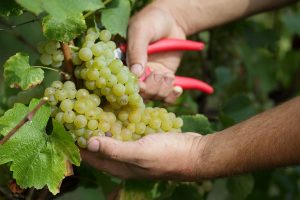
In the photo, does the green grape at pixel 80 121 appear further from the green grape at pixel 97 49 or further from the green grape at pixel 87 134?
the green grape at pixel 97 49

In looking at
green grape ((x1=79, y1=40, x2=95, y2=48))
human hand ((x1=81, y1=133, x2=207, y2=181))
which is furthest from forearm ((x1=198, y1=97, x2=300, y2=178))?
green grape ((x1=79, y1=40, x2=95, y2=48))

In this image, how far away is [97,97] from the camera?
1.37 metres

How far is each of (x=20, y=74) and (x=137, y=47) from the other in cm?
34

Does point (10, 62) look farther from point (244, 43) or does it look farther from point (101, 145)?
point (244, 43)

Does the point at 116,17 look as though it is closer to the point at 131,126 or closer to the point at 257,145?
the point at 131,126

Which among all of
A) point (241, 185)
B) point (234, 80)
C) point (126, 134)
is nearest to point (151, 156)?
point (126, 134)

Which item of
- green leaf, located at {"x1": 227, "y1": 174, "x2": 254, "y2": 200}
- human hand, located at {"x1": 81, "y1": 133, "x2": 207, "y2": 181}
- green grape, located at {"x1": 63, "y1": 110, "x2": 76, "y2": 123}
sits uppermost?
green grape, located at {"x1": 63, "y1": 110, "x2": 76, "y2": 123}

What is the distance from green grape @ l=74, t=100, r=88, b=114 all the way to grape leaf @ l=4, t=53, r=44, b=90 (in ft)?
0.30

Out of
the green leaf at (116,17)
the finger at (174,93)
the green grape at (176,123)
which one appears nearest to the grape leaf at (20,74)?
the green leaf at (116,17)

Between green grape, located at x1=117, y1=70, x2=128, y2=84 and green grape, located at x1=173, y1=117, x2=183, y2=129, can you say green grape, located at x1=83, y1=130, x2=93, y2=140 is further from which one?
green grape, located at x1=173, y1=117, x2=183, y2=129

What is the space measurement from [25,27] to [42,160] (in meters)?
1.44

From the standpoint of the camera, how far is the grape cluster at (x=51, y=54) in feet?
4.47

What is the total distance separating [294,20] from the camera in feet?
9.11

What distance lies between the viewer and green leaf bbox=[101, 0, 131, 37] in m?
1.48
